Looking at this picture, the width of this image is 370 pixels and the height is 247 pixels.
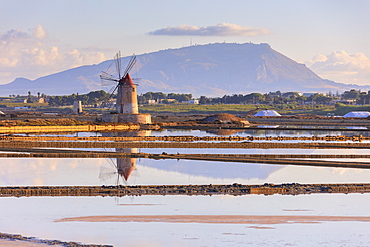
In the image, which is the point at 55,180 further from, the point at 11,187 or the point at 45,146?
the point at 45,146

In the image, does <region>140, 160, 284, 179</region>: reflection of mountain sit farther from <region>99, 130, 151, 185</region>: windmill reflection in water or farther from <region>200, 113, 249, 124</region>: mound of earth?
<region>200, 113, 249, 124</region>: mound of earth

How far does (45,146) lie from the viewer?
4078 cm

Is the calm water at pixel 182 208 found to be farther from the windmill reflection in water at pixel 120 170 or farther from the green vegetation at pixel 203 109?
the green vegetation at pixel 203 109

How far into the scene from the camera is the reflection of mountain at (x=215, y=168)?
26938 millimetres

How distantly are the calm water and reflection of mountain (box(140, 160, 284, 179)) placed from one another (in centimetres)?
4

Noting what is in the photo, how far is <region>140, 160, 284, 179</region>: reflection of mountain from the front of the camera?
26.9 meters

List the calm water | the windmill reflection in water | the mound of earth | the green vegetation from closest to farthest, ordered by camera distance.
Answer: the calm water
the windmill reflection in water
the mound of earth
the green vegetation

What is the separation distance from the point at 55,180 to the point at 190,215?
8.19m

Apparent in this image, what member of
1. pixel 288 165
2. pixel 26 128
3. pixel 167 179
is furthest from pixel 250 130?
pixel 167 179

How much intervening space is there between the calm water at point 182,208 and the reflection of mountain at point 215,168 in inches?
1.6

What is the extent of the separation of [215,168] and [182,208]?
11.1 metres

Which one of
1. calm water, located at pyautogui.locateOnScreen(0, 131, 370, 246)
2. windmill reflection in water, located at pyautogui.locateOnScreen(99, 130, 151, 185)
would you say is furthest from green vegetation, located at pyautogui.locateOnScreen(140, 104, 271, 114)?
calm water, located at pyautogui.locateOnScreen(0, 131, 370, 246)

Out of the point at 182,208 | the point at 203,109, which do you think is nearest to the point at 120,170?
the point at 182,208

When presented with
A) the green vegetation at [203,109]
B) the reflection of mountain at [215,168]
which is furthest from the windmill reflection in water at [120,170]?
the green vegetation at [203,109]
